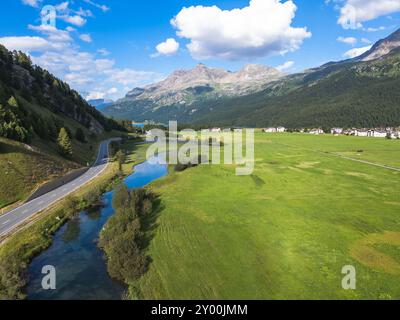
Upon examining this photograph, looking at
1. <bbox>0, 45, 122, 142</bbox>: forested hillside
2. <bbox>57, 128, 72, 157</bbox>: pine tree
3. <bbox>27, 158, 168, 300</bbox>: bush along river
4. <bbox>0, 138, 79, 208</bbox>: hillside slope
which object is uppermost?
<bbox>0, 45, 122, 142</bbox>: forested hillside

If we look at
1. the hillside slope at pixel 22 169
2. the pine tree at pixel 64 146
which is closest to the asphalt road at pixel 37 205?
the hillside slope at pixel 22 169

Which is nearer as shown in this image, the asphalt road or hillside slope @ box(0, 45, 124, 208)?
the asphalt road

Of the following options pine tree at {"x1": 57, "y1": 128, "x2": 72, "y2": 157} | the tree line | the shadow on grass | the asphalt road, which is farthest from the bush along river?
pine tree at {"x1": 57, "y1": 128, "x2": 72, "y2": 157}

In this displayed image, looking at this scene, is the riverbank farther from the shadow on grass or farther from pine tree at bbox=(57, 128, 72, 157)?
pine tree at bbox=(57, 128, 72, 157)

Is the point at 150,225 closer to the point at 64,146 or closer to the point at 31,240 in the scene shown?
the point at 31,240

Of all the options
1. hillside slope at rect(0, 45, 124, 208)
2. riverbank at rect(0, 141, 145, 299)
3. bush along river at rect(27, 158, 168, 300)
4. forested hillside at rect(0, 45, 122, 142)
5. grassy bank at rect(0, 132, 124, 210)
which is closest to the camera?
riverbank at rect(0, 141, 145, 299)

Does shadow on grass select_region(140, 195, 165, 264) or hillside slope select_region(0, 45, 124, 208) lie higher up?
hillside slope select_region(0, 45, 124, 208)
